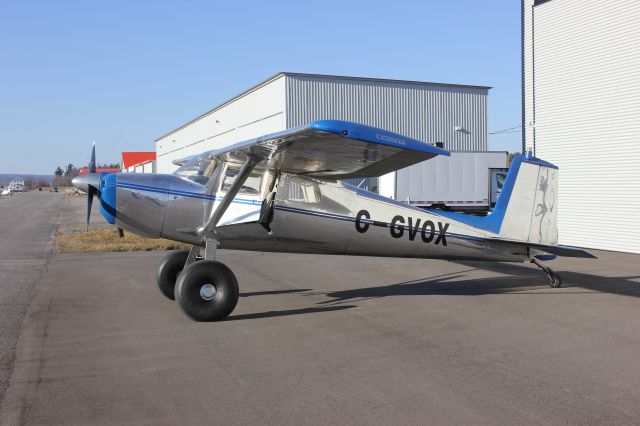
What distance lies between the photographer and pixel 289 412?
448 centimetres

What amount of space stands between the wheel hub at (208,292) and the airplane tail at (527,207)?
479 cm

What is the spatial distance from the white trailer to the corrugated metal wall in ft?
14.6

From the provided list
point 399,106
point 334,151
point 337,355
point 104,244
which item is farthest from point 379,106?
point 337,355

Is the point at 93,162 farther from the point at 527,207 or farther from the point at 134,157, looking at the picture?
the point at 134,157

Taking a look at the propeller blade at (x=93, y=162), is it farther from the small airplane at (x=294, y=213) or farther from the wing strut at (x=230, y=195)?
the wing strut at (x=230, y=195)

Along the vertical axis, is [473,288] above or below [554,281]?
below

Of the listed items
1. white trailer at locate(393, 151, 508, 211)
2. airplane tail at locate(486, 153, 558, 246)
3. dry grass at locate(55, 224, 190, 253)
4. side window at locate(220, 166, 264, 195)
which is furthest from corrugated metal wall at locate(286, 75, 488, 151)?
side window at locate(220, 166, 264, 195)

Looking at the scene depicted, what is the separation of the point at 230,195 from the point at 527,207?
4.92 meters

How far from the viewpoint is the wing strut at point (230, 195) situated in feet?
26.4

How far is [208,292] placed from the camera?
766cm

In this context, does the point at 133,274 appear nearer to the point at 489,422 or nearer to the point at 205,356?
the point at 205,356

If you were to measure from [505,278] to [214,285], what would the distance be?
21.2ft

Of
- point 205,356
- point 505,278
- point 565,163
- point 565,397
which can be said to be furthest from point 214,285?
point 565,163

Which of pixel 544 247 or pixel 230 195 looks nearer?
pixel 230 195
